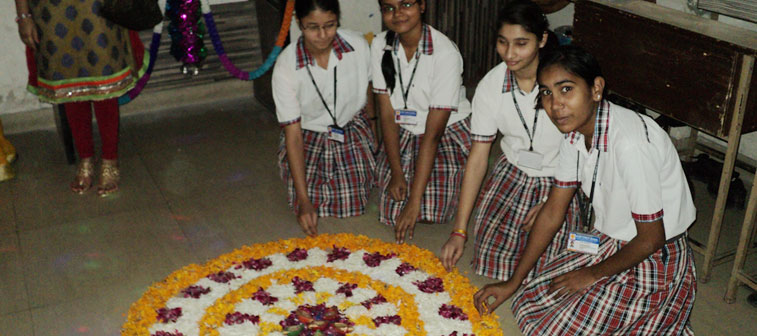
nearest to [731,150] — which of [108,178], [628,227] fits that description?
[628,227]

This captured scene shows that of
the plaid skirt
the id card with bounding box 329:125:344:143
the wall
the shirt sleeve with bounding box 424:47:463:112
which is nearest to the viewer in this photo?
the plaid skirt

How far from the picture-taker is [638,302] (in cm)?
226

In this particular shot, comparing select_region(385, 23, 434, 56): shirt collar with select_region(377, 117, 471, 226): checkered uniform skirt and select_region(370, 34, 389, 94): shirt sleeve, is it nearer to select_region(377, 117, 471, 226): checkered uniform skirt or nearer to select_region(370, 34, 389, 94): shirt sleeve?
select_region(370, 34, 389, 94): shirt sleeve

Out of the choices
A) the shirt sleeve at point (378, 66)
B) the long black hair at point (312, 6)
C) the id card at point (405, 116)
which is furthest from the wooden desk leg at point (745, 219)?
the long black hair at point (312, 6)

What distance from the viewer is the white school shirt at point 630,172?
6.98 feet

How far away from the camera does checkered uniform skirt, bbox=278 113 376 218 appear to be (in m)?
3.38

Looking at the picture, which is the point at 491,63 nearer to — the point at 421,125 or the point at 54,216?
the point at 421,125

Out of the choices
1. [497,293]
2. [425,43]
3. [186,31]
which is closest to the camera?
[497,293]

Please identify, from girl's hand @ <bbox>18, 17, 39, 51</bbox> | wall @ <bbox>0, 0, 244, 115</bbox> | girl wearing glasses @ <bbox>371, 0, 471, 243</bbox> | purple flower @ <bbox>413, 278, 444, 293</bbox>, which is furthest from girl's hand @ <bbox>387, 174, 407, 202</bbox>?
wall @ <bbox>0, 0, 244, 115</bbox>

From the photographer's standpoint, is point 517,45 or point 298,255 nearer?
point 517,45

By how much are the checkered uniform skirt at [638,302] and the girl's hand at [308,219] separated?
1154mm

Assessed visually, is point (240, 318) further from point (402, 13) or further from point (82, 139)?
point (82, 139)

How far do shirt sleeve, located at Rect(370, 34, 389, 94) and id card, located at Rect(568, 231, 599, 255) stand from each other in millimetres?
1155

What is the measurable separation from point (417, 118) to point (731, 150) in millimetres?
1280
